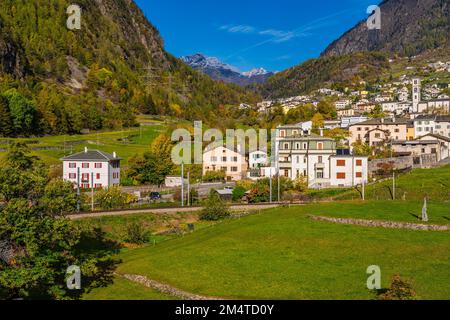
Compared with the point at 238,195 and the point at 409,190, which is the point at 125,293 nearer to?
the point at 409,190

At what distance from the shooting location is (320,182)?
7150 centimetres

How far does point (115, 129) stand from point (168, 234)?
93301 mm

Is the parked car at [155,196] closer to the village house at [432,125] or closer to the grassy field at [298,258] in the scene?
the grassy field at [298,258]

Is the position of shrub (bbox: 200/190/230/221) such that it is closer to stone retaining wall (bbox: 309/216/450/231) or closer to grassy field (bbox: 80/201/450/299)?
grassy field (bbox: 80/201/450/299)

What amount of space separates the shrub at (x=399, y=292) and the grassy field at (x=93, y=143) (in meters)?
71.1

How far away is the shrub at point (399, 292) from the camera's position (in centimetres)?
2283

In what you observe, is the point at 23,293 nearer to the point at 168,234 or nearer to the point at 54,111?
the point at 168,234

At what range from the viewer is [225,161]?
9319cm

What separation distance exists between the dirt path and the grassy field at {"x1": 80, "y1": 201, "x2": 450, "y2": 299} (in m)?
0.44

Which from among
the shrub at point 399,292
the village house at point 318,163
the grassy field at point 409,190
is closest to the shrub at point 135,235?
the grassy field at point 409,190

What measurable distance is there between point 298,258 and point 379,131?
7686 centimetres

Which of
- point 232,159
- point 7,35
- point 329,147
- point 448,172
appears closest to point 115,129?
point 232,159

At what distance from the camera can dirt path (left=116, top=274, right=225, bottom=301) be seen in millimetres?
26677

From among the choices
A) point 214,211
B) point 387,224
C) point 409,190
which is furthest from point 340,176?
point 387,224
